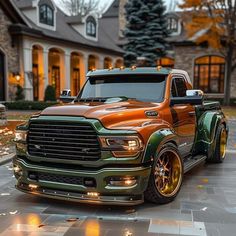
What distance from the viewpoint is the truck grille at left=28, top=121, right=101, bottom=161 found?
457cm

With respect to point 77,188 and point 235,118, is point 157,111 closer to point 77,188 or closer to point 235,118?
point 77,188

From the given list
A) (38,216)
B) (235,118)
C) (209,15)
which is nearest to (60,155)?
(38,216)

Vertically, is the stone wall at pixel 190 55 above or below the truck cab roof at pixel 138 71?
above

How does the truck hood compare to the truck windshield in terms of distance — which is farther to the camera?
the truck windshield

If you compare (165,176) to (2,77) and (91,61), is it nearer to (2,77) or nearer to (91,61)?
(2,77)

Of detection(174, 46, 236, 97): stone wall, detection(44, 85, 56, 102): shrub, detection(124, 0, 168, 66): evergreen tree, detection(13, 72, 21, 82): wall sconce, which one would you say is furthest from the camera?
detection(174, 46, 236, 97): stone wall

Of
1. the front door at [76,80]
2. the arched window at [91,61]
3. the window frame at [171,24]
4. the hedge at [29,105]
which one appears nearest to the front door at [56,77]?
the front door at [76,80]

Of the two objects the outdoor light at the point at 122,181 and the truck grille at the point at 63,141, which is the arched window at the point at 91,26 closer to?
the truck grille at the point at 63,141

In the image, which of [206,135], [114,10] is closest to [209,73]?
[114,10]

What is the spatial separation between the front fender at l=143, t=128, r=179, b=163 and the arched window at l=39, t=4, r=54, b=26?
24.0 m

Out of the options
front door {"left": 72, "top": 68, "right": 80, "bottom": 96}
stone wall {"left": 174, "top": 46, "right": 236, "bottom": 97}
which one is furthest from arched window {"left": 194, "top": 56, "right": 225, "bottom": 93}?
front door {"left": 72, "top": 68, "right": 80, "bottom": 96}

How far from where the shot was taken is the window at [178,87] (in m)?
6.08

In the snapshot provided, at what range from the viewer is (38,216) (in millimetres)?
4723

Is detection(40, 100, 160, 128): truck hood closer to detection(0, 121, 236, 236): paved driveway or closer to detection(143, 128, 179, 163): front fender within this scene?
detection(143, 128, 179, 163): front fender
